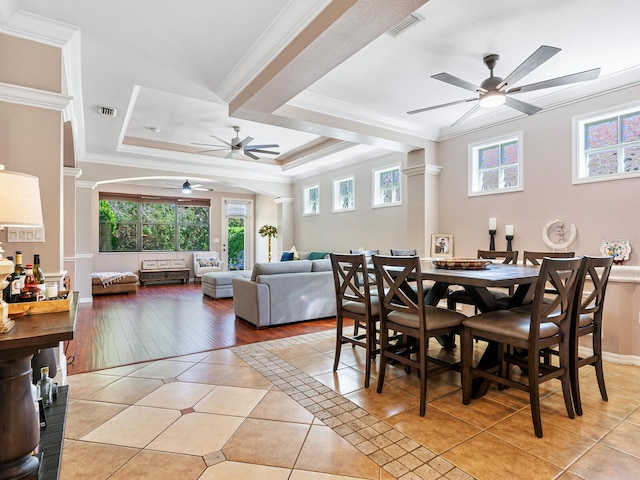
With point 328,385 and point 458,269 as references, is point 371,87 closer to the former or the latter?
point 458,269

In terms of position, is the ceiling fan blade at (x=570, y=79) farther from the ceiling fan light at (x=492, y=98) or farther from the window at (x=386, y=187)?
the window at (x=386, y=187)

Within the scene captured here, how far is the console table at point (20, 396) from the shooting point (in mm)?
1363

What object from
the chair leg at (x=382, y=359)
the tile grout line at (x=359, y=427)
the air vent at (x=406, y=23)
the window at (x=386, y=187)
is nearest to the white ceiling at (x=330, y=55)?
the air vent at (x=406, y=23)

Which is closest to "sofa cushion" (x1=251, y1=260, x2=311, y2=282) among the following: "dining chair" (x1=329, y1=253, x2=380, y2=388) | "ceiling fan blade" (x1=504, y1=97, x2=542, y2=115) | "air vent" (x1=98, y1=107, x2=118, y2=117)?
"dining chair" (x1=329, y1=253, x2=380, y2=388)

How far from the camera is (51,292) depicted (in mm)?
1938

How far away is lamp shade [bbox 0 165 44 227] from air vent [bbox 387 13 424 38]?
2507 mm

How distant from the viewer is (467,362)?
2.41 m

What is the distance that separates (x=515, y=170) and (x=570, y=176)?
0.66 m

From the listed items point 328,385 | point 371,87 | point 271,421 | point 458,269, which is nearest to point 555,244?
point 458,269

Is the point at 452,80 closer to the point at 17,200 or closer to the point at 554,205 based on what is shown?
the point at 554,205

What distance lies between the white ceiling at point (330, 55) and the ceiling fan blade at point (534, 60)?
36 cm

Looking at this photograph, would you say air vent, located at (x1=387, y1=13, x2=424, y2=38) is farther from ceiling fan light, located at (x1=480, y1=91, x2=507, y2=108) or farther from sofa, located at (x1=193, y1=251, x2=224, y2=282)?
sofa, located at (x1=193, y1=251, x2=224, y2=282)

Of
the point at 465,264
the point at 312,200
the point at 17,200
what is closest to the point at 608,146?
the point at 465,264

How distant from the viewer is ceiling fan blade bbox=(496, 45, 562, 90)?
2.43 m
